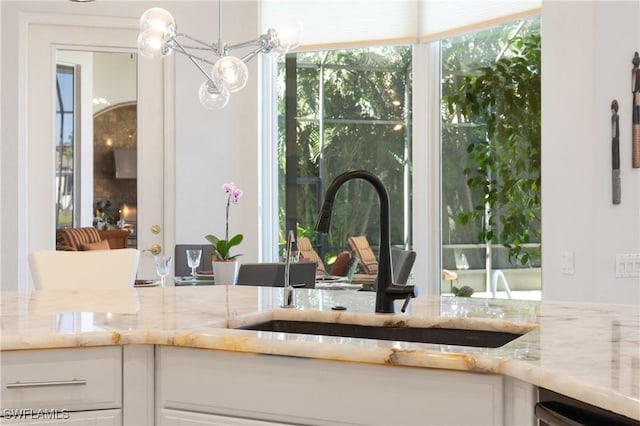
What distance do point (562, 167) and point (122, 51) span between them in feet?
11.0

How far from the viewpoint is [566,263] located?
3564mm

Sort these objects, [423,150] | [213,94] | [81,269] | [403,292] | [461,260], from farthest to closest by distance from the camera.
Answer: [423,150] → [461,260] → [213,94] → [81,269] → [403,292]

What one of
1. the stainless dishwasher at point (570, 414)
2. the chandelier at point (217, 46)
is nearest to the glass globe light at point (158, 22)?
the chandelier at point (217, 46)

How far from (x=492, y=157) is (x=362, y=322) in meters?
3.18

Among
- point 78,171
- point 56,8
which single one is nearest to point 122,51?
point 56,8

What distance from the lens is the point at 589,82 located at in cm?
348

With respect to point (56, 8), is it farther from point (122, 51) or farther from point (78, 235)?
point (78, 235)

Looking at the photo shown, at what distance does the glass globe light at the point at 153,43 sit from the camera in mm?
4246

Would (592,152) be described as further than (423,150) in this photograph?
No

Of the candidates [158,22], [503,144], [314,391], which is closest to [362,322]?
[314,391]

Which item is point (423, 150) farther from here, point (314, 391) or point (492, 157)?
point (314, 391)

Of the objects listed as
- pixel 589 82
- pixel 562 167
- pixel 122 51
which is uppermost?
pixel 122 51

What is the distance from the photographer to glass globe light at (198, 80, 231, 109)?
4.84 m

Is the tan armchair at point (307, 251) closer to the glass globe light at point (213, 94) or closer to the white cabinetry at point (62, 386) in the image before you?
the glass globe light at point (213, 94)
